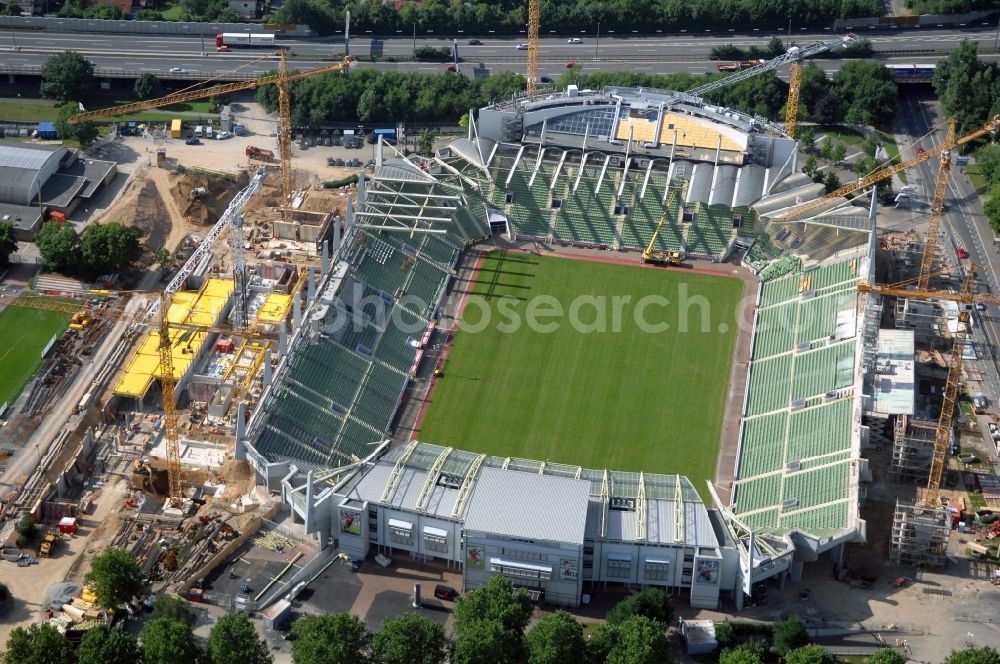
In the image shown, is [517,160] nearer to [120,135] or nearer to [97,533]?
[120,135]

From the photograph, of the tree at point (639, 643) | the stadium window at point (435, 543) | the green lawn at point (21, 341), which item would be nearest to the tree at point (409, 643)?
the stadium window at point (435, 543)

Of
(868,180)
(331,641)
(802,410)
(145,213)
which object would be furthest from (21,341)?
(868,180)

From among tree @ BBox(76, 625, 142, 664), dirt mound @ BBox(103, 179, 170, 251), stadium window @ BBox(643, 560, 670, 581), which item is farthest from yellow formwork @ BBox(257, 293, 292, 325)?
stadium window @ BBox(643, 560, 670, 581)

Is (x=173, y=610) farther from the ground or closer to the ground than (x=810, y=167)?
closer to the ground

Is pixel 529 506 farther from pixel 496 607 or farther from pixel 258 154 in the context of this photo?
pixel 258 154

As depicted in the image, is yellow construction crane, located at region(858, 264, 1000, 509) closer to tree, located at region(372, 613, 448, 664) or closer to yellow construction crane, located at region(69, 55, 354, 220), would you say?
tree, located at region(372, 613, 448, 664)

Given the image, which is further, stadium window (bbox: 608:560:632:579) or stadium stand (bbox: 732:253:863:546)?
stadium stand (bbox: 732:253:863:546)

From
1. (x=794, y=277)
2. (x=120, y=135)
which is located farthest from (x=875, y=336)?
(x=120, y=135)
